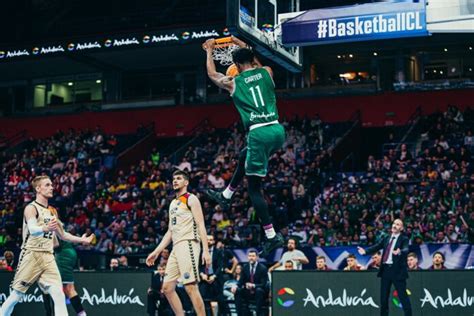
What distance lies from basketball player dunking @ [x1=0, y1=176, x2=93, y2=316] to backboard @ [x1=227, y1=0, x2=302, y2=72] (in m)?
4.26

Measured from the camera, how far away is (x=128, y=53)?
117 feet

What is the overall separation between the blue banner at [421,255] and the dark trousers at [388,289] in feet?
16.6

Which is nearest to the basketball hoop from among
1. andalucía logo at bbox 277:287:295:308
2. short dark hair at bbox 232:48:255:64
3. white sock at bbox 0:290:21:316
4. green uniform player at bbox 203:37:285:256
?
short dark hair at bbox 232:48:255:64

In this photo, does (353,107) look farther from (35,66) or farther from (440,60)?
(35,66)

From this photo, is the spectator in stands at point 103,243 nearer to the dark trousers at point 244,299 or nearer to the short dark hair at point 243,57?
the dark trousers at point 244,299

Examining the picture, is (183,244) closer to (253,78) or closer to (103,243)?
(253,78)

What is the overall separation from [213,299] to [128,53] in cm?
1960

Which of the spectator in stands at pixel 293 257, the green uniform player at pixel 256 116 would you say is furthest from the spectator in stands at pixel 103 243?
the green uniform player at pixel 256 116

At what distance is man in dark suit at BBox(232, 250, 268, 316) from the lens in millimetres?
17859

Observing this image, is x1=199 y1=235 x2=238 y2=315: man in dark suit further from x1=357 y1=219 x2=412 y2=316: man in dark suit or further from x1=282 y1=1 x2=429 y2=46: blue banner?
x1=282 y1=1 x2=429 y2=46: blue banner

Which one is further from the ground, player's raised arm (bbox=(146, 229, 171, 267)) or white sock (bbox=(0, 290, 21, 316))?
player's raised arm (bbox=(146, 229, 171, 267))

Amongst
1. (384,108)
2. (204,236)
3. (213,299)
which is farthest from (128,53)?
(204,236)

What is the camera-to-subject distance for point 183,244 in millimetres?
12258

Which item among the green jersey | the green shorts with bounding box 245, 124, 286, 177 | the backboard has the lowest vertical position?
the green shorts with bounding box 245, 124, 286, 177
